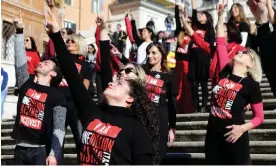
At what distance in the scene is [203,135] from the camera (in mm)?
7445

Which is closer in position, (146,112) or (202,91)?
(146,112)

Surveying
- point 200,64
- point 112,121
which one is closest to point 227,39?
point 200,64

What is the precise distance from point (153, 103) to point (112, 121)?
4.57ft

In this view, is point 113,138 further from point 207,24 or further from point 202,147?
point 207,24

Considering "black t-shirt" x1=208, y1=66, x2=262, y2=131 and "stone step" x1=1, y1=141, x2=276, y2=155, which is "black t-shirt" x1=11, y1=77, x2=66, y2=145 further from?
"stone step" x1=1, y1=141, x2=276, y2=155

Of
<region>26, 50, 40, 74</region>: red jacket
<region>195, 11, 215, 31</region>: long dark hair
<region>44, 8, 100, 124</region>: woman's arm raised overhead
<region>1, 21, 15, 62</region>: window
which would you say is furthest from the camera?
<region>1, 21, 15, 62</region>: window

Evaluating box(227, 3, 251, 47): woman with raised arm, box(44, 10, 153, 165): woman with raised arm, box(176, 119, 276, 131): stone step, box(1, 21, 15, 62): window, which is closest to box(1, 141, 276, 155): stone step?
box(176, 119, 276, 131): stone step

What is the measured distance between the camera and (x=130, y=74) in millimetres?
4047

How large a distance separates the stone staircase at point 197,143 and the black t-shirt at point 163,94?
0.87m

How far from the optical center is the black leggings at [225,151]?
5.02 metres

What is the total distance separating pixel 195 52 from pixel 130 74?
5.14 meters

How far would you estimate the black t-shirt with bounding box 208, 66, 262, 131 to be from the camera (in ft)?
16.9

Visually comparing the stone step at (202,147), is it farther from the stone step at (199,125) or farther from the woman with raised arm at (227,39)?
the woman with raised arm at (227,39)

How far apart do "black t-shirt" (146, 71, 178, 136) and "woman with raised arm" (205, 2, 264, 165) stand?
0.89 meters
